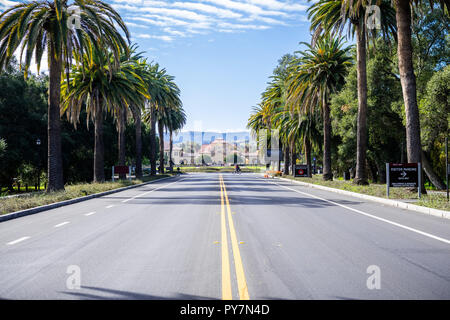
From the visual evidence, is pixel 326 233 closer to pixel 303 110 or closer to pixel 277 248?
pixel 277 248

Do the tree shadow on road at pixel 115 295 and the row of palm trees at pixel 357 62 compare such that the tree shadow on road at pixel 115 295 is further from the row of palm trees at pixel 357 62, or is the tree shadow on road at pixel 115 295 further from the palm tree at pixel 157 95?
the palm tree at pixel 157 95

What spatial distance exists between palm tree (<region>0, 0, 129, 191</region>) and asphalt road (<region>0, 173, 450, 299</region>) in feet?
32.5

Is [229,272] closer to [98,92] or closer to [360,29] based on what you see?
[360,29]

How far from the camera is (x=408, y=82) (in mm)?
19328

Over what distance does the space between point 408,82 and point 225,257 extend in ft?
51.4

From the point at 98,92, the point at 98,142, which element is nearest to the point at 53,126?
the point at 98,142

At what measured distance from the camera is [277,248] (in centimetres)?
805

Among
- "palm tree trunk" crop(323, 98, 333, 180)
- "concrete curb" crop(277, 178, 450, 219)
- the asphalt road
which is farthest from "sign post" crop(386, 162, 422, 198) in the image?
"palm tree trunk" crop(323, 98, 333, 180)

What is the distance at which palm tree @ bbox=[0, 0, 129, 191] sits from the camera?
19922 mm

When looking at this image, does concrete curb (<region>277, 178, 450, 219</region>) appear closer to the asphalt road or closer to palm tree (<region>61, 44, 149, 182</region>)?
the asphalt road

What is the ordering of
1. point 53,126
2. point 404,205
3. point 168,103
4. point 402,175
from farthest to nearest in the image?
point 168,103 → point 53,126 → point 402,175 → point 404,205

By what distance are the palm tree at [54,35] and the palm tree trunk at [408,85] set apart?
1467cm

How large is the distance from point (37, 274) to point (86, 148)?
40491 mm

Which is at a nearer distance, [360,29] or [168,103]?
[360,29]
